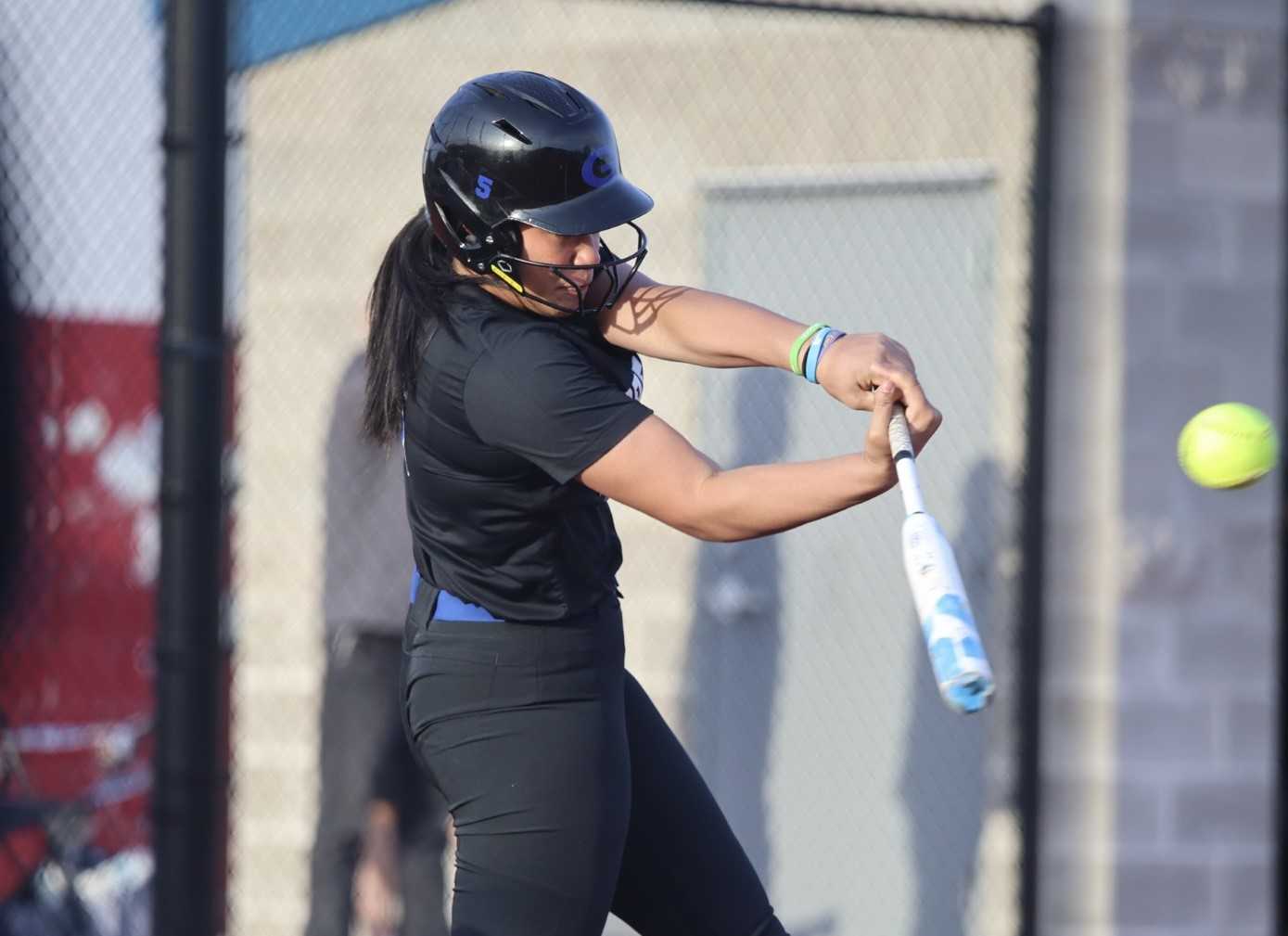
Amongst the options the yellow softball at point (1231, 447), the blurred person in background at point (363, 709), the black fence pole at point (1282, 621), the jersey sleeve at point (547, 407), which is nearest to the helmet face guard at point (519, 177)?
the jersey sleeve at point (547, 407)

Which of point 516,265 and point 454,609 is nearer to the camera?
point 516,265

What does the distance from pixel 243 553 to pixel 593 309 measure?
286 cm

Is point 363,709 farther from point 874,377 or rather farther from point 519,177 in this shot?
point 874,377

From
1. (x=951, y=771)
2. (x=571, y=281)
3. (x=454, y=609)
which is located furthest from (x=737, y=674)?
(x=571, y=281)

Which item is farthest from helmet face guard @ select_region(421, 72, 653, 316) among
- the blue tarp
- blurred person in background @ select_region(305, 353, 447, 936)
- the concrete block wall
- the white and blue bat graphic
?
the concrete block wall

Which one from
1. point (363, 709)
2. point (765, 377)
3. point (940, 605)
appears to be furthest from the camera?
point (765, 377)

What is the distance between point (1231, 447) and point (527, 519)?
1.27 m

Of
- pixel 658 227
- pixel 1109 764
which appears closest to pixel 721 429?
pixel 658 227

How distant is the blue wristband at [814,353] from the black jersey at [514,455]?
30cm

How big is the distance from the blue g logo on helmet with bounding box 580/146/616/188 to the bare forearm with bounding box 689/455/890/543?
52 centimetres

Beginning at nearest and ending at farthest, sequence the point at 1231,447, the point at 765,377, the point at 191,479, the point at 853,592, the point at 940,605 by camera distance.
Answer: the point at 940,605 < the point at 1231,447 < the point at 191,479 < the point at 765,377 < the point at 853,592

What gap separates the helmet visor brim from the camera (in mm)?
2447

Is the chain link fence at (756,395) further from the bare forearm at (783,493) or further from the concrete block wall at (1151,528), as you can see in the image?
the bare forearm at (783,493)

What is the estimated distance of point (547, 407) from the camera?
2.28 meters
